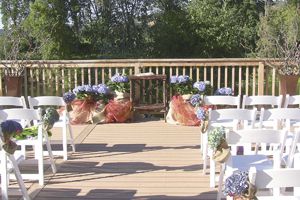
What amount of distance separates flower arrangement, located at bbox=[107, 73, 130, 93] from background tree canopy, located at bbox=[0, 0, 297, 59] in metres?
7.30

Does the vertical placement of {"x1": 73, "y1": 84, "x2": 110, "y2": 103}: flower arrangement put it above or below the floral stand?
above

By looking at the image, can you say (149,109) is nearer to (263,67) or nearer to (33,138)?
(263,67)

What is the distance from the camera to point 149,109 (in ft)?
24.7

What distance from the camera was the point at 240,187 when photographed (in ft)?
7.46

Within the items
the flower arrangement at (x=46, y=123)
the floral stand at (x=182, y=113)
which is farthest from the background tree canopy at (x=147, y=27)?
the flower arrangement at (x=46, y=123)

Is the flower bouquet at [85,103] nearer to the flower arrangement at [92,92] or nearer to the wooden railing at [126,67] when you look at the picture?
the flower arrangement at [92,92]

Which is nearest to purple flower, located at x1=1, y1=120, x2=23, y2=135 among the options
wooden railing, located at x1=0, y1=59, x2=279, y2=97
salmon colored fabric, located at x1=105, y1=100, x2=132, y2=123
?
salmon colored fabric, located at x1=105, y1=100, x2=132, y2=123

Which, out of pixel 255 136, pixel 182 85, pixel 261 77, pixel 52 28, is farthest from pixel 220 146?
pixel 52 28

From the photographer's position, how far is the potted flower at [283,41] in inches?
292

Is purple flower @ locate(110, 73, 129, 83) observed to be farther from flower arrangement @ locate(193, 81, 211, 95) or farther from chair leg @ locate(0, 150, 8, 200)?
chair leg @ locate(0, 150, 8, 200)

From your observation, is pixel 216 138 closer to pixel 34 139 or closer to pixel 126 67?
pixel 34 139

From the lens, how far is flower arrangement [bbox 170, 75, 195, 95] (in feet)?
23.8

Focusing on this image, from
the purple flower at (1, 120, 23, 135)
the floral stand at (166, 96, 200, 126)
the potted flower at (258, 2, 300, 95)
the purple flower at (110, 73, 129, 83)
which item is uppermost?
the potted flower at (258, 2, 300, 95)

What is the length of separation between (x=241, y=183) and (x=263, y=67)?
5.75 m
